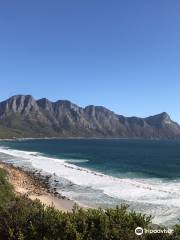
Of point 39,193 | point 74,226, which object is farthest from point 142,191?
point 74,226

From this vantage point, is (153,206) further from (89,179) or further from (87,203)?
(89,179)

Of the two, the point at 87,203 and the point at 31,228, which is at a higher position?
the point at 31,228

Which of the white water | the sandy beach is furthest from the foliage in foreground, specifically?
the sandy beach

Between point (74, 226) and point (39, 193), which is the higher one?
point (74, 226)

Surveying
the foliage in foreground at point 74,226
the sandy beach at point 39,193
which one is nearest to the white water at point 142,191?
the sandy beach at point 39,193

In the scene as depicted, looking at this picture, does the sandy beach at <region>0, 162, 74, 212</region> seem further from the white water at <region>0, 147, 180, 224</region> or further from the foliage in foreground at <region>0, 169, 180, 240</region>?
the foliage in foreground at <region>0, 169, 180, 240</region>

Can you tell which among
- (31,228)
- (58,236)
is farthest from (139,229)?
(31,228)

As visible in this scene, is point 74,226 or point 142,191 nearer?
point 74,226

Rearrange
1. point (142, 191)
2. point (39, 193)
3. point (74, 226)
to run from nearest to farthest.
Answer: point (74, 226) < point (39, 193) < point (142, 191)

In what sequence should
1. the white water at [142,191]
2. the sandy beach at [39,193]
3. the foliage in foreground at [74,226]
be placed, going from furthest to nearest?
the sandy beach at [39,193]
the white water at [142,191]
the foliage in foreground at [74,226]

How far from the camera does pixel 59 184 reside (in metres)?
53.9

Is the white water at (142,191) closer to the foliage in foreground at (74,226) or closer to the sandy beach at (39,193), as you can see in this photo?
the sandy beach at (39,193)

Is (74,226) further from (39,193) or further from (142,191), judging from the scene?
(142,191)

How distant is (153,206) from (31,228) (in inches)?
1056
